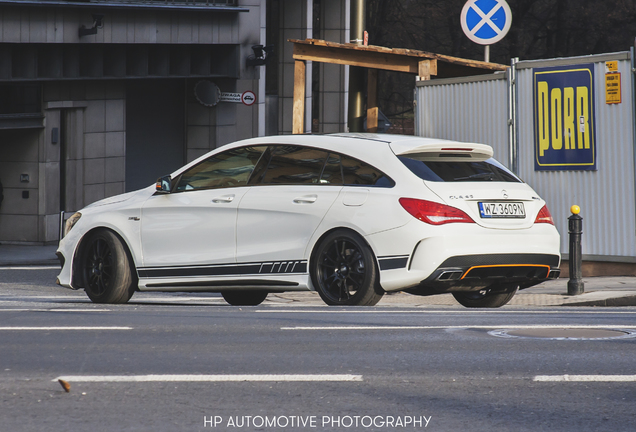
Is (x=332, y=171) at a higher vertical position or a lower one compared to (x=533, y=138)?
lower

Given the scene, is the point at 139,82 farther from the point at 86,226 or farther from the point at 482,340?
the point at 482,340

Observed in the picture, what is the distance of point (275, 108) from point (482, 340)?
25.1 metres

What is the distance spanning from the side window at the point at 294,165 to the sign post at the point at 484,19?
238 inches

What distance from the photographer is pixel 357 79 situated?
602 inches

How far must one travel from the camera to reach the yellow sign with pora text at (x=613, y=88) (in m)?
12.7

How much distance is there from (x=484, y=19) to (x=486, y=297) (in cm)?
580

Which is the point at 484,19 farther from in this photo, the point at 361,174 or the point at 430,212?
the point at 430,212

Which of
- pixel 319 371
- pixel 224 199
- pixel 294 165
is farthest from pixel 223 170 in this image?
pixel 319 371

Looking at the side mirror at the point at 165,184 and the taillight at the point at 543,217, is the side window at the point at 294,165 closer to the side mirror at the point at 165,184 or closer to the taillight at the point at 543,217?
the side mirror at the point at 165,184

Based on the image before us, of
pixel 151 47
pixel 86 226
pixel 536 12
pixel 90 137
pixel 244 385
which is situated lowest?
pixel 244 385

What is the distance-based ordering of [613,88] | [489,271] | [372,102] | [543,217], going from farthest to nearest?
1. [372,102]
2. [613,88]
3. [543,217]
4. [489,271]

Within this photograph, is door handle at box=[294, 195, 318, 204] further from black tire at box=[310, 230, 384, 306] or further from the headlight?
the headlight

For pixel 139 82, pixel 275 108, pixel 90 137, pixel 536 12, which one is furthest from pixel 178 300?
pixel 536 12

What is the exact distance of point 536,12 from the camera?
1687 inches
